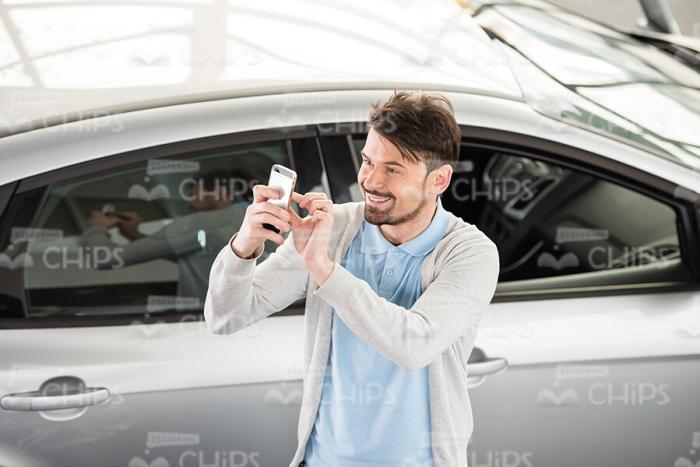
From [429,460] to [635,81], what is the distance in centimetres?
142

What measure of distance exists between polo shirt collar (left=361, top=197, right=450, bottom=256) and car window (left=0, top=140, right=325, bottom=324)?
53 centimetres

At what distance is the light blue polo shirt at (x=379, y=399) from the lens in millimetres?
1524

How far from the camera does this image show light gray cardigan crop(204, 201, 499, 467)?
1.38m

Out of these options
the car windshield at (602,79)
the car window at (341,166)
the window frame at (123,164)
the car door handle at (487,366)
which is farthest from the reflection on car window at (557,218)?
the window frame at (123,164)

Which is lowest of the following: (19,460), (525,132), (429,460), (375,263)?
(429,460)

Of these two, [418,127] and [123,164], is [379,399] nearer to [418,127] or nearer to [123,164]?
[418,127]

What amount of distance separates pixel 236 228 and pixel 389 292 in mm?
708

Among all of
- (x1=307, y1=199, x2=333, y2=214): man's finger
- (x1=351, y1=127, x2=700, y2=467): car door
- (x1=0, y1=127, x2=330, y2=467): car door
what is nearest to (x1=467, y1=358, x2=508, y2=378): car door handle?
(x1=351, y1=127, x2=700, y2=467): car door

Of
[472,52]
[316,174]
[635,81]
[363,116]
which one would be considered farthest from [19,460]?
[635,81]

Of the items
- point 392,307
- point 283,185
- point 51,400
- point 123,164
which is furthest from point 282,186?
A: point 51,400

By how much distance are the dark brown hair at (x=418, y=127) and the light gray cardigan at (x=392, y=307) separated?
0.49ft

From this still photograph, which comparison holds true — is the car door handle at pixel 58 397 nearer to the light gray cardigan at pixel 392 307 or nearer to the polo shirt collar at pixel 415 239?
the light gray cardigan at pixel 392 307

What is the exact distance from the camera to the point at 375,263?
1.60m

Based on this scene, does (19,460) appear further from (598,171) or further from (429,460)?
(598,171)
